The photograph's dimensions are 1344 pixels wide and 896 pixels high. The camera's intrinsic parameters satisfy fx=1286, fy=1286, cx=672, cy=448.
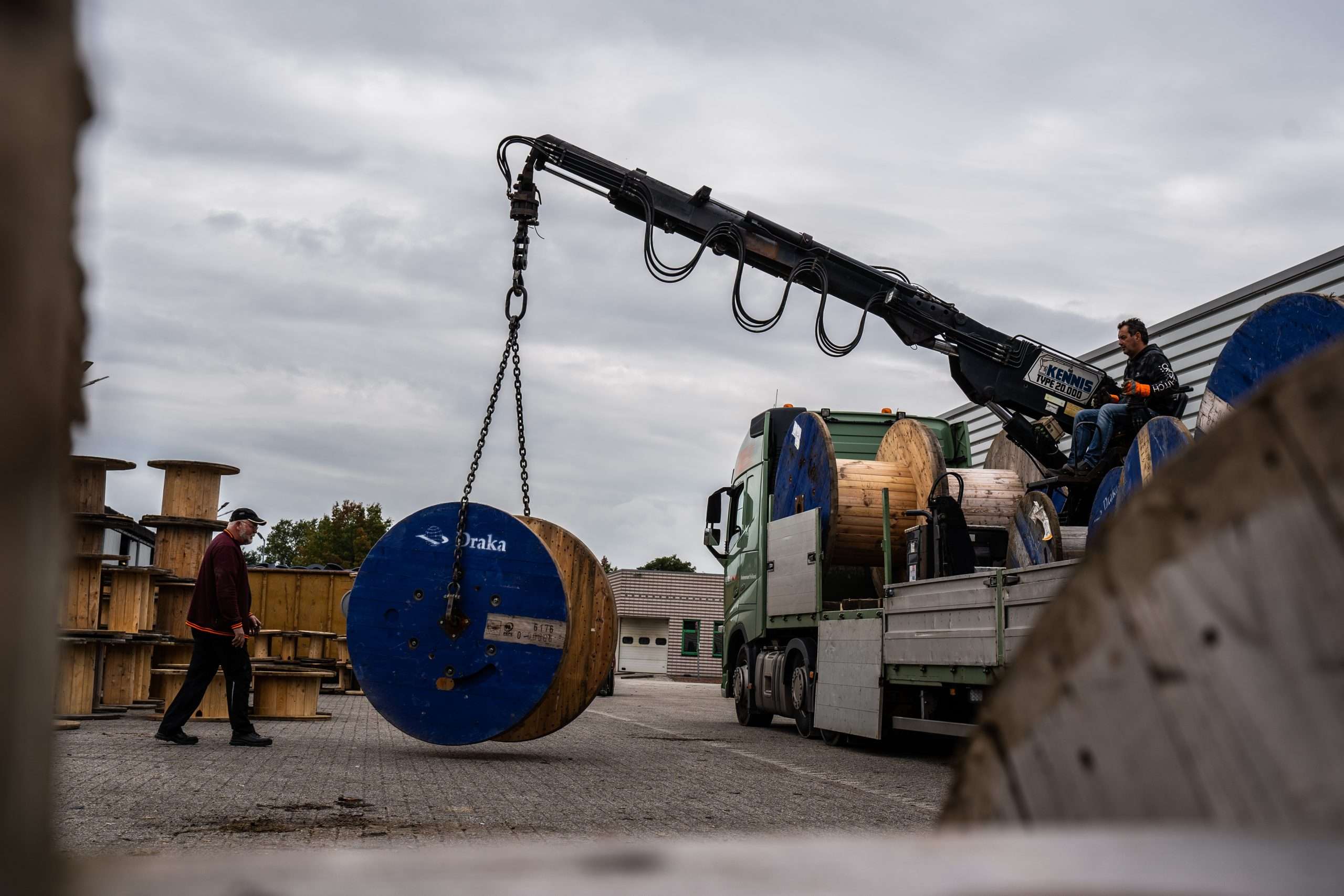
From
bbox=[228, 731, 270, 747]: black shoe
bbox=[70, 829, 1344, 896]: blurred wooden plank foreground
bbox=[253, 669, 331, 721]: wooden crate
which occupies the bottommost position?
bbox=[228, 731, 270, 747]: black shoe

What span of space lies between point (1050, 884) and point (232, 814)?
621 centimetres

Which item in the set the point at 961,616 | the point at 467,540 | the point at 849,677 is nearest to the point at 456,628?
the point at 467,540

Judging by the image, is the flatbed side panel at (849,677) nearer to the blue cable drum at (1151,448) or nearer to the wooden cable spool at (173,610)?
the blue cable drum at (1151,448)

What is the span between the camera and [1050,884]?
856 millimetres

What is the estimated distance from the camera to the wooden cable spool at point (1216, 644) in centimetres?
107

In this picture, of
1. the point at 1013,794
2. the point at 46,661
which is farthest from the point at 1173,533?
the point at 46,661

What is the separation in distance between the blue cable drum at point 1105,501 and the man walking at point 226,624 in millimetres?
6783

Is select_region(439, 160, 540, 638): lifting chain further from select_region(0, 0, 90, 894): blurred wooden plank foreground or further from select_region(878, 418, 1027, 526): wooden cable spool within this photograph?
select_region(0, 0, 90, 894): blurred wooden plank foreground

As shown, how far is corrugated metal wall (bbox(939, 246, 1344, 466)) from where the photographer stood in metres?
12.6

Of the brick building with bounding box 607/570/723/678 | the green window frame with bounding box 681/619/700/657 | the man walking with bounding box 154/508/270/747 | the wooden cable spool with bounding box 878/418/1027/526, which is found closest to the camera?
the man walking with bounding box 154/508/270/747

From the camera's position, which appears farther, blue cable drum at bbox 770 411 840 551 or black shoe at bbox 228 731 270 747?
blue cable drum at bbox 770 411 840 551

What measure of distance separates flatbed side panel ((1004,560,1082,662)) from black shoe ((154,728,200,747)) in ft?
21.5

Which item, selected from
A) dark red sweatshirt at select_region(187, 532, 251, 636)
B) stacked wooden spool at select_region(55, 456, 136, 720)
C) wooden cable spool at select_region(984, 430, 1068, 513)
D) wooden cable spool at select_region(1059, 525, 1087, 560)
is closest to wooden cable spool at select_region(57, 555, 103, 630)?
stacked wooden spool at select_region(55, 456, 136, 720)

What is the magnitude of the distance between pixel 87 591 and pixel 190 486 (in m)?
3.18
